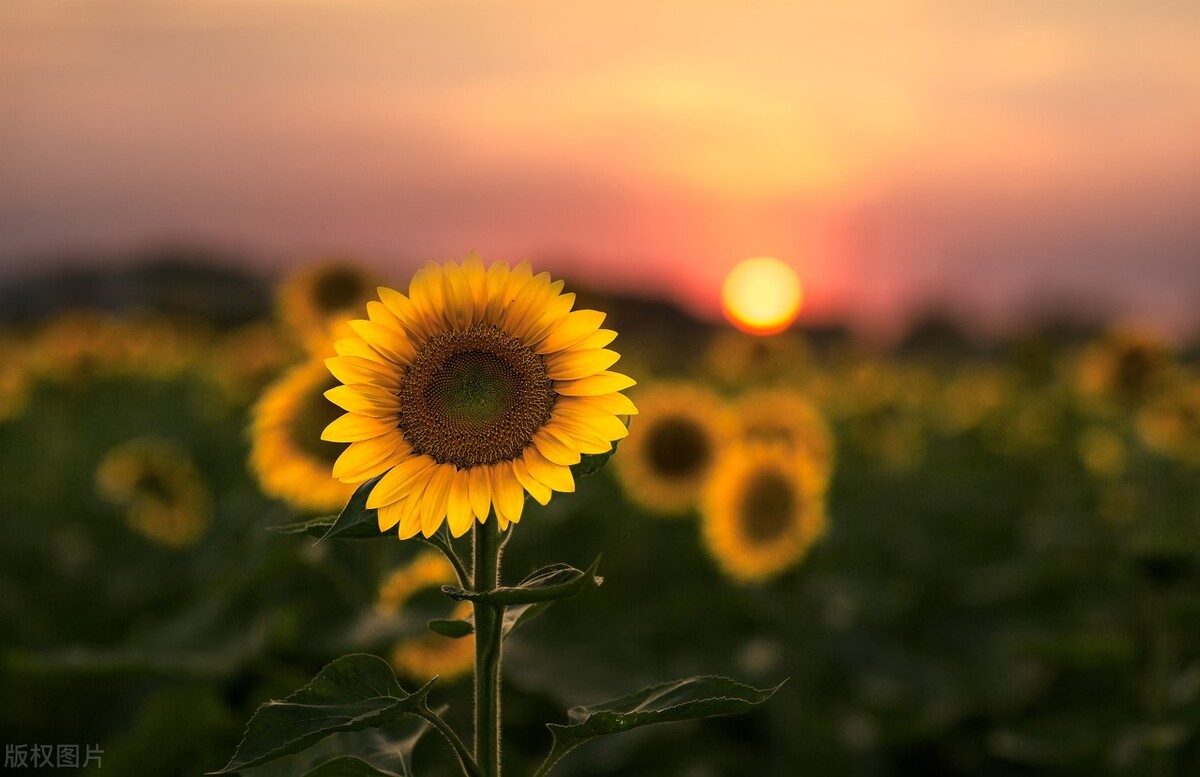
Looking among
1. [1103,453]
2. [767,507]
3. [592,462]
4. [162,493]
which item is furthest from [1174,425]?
[592,462]

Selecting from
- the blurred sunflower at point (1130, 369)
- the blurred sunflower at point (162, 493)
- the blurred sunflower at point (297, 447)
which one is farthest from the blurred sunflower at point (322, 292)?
the blurred sunflower at point (1130, 369)

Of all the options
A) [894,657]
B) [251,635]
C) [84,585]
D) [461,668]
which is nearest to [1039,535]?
[894,657]

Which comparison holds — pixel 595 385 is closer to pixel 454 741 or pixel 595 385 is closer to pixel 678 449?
pixel 454 741

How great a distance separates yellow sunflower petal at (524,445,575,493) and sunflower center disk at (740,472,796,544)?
3.61 m

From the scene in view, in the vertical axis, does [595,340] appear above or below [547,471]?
above

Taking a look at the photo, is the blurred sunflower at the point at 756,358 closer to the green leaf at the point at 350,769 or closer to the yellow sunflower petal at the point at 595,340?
the yellow sunflower petal at the point at 595,340

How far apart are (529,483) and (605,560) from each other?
5.01 m

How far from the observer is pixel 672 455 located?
6.15 meters

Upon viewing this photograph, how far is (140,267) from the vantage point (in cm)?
2448

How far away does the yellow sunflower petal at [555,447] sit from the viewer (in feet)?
4.77

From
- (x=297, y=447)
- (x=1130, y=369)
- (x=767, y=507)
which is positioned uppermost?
(x=1130, y=369)

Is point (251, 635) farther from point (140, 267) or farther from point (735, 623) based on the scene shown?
point (140, 267)

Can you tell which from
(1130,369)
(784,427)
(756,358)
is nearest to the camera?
(784,427)

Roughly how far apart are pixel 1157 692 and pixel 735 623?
2.71 m
